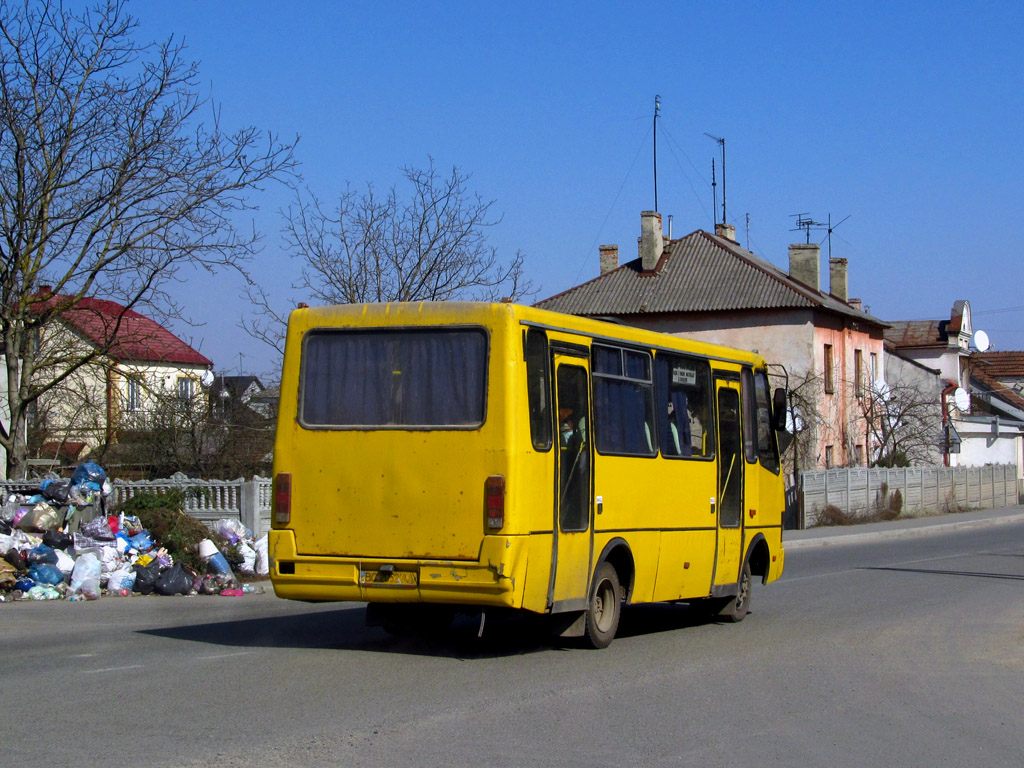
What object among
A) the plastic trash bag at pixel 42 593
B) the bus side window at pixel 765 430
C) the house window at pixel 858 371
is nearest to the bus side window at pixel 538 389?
the bus side window at pixel 765 430

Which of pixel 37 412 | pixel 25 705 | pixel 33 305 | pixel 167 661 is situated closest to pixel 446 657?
pixel 167 661

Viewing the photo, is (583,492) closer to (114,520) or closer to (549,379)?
(549,379)

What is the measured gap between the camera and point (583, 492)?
32.7ft

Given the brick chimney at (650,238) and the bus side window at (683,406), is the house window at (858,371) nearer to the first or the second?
the brick chimney at (650,238)

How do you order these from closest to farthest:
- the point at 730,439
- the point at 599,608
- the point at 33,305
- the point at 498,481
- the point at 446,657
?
→ the point at 498,481 < the point at 446,657 < the point at 599,608 < the point at 730,439 < the point at 33,305

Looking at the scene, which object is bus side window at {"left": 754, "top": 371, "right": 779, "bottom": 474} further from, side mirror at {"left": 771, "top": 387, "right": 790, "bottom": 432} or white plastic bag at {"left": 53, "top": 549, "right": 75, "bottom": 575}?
white plastic bag at {"left": 53, "top": 549, "right": 75, "bottom": 575}

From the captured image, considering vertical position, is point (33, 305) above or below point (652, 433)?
above

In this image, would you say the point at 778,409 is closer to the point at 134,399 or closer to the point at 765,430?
the point at 765,430

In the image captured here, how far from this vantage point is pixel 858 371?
2042 inches

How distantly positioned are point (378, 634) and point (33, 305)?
11201 mm

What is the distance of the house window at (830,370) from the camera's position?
47.8 m

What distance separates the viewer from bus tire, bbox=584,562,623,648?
33.9 ft

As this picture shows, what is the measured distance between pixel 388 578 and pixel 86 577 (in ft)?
24.8

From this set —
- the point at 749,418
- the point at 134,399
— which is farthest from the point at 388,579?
the point at 134,399
